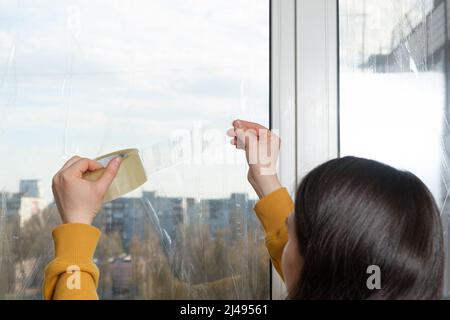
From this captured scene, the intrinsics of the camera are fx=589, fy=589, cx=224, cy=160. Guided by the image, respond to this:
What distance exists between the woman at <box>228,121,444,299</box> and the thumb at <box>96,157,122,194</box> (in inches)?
10.2

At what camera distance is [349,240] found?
69 centimetres

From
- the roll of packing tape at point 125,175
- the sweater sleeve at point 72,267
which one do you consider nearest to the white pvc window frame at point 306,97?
the roll of packing tape at point 125,175

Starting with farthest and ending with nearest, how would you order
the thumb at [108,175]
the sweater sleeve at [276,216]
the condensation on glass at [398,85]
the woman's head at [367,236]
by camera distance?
the condensation on glass at [398,85] < the sweater sleeve at [276,216] < the thumb at [108,175] < the woman's head at [367,236]

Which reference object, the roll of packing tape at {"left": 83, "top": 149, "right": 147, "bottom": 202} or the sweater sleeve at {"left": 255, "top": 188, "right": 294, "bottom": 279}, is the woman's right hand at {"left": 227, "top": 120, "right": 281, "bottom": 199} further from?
the roll of packing tape at {"left": 83, "top": 149, "right": 147, "bottom": 202}

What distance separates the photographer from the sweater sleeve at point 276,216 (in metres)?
0.93

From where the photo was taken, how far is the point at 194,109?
1184 mm

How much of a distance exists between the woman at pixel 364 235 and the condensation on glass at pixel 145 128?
442 mm

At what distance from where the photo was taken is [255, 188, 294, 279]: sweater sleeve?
0.93m

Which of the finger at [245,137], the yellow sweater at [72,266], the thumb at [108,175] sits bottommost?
the yellow sweater at [72,266]

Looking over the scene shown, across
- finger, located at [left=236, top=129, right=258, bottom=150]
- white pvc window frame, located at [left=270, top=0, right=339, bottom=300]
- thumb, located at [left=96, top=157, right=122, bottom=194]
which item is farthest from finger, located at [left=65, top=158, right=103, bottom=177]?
white pvc window frame, located at [left=270, top=0, right=339, bottom=300]

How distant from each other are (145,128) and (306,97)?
33 centimetres

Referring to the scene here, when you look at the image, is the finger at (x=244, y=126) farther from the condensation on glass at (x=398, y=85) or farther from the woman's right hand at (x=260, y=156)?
the condensation on glass at (x=398, y=85)
